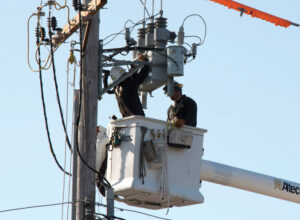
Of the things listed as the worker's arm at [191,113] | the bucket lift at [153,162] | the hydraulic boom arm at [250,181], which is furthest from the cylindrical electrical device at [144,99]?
the hydraulic boom arm at [250,181]

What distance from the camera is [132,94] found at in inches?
736

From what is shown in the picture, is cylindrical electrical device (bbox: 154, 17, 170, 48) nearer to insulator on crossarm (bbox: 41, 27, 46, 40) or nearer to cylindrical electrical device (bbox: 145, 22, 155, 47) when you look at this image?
cylindrical electrical device (bbox: 145, 22, 155, 47)

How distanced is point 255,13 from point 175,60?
1936 centimetres

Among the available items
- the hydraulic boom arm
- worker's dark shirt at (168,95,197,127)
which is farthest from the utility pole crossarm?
the hydraulic boom arm

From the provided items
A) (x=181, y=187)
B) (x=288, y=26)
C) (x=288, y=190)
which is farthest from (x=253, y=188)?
(x=288, y=26)

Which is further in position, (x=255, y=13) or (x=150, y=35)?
(x=255, y=13)

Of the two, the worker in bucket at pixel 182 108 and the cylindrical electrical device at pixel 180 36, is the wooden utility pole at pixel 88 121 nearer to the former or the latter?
the cylindrical electrical device at pixel 180 36

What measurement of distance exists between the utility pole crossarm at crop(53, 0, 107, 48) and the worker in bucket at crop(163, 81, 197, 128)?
1986 millimetres

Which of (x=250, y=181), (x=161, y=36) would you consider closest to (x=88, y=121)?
(x=161, y=36)

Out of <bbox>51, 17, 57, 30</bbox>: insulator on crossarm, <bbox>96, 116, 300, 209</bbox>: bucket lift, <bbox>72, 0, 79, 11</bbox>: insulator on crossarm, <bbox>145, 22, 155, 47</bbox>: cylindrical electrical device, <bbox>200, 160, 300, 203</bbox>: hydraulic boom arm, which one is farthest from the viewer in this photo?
<bbox>200, 160, 300, 203</bbox>: hydraulic boom arm

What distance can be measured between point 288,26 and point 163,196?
1980cm

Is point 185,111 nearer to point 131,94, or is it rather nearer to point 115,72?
point 131,94

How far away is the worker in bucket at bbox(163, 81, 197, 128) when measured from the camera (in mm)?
18664

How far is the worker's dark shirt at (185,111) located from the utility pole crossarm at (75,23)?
7.88ft
